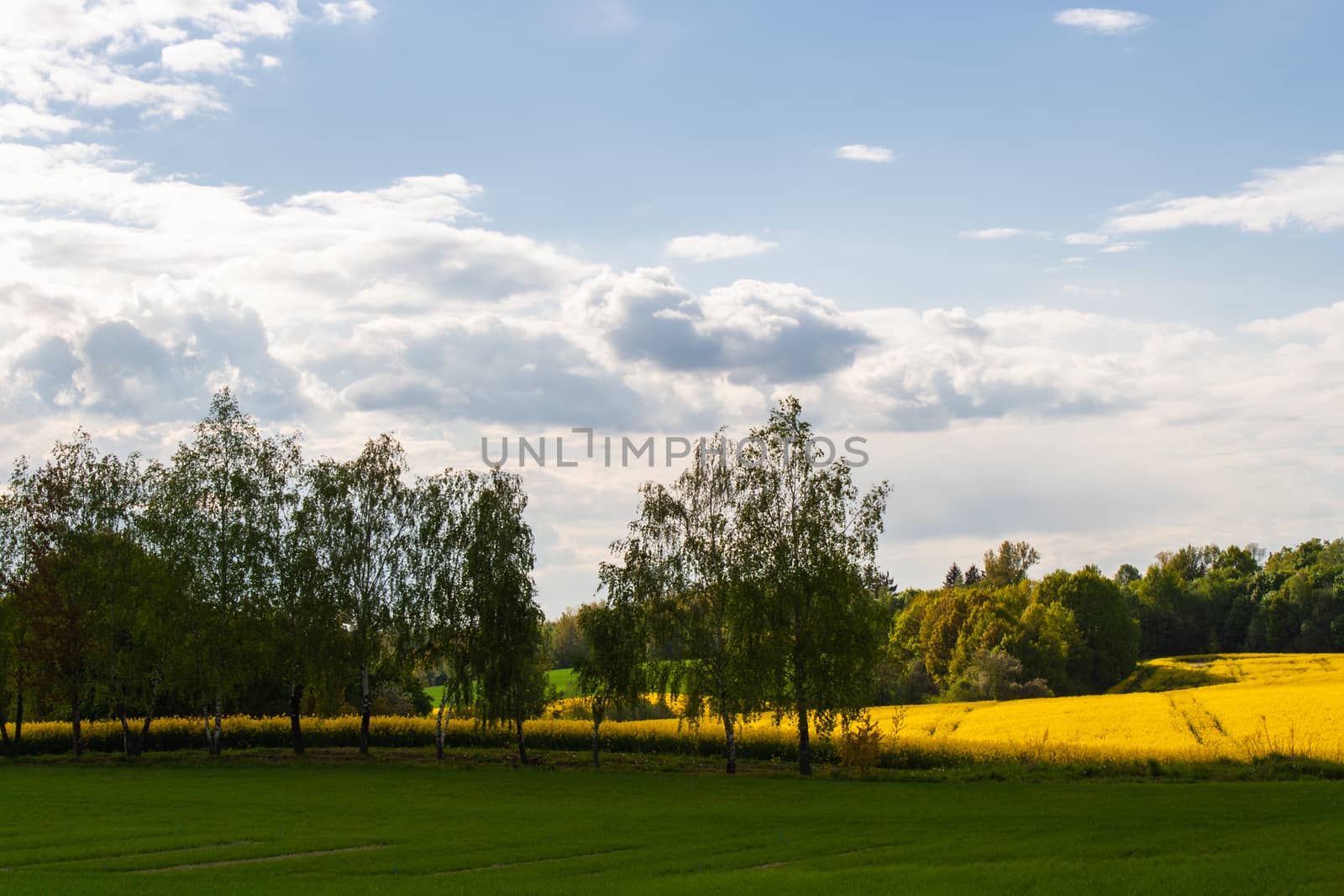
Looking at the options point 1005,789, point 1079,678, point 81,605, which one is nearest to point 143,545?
point 81,605

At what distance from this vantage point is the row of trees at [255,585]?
54125 mm

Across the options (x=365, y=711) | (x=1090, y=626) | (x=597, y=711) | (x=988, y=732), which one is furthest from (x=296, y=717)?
(x=1090, y=626)

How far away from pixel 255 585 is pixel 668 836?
1415 inches

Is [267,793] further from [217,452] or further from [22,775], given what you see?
[217,452]

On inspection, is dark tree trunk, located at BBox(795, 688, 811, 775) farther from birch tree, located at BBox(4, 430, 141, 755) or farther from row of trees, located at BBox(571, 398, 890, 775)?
birch tree, located at BBox(4, 430, 141, 755)

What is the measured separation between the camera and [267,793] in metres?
38.5

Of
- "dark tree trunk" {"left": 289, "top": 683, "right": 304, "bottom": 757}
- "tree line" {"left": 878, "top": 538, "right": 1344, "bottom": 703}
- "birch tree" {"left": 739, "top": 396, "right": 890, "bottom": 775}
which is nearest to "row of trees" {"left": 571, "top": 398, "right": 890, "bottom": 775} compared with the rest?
"birch tree" {"left": 739, "top": 396, "right": 890, "bottom": 775}

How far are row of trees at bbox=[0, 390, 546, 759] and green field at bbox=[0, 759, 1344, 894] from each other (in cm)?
1228

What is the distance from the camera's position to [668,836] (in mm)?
27438

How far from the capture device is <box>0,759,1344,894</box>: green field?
2125cm

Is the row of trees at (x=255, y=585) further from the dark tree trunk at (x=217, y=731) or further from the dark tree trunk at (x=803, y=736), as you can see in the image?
the dark tree trunk at (x=803, y=736)

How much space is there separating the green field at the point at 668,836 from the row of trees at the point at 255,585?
40.3 ft

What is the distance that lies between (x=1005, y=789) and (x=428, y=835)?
22.7m

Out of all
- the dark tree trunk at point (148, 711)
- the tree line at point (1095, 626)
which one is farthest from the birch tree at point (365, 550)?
the tree line at point (1095, 626)
